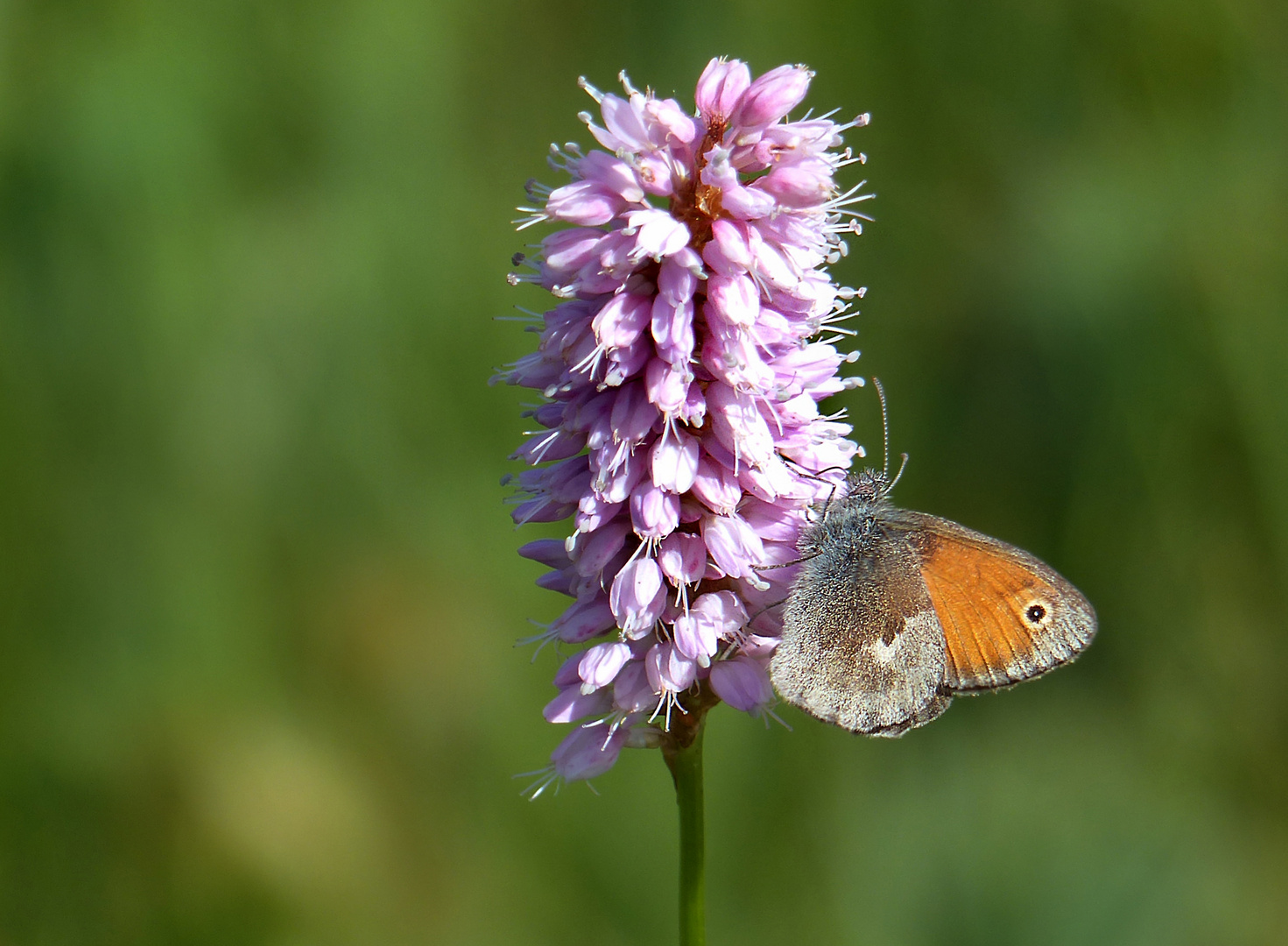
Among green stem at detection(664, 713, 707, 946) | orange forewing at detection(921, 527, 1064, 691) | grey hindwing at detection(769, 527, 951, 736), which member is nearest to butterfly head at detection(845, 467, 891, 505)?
grey hindwing at detection(769, 527, 951, 736)

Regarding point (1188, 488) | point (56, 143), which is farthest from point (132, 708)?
point (1188, 488)

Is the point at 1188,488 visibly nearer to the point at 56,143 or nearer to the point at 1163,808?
the point at 1163,808

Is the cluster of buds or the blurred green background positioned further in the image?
the blurred green background

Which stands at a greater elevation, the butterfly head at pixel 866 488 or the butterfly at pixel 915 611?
the butterfly head at pixel 866 488

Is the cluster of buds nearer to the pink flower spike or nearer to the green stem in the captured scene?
the pink flower spike

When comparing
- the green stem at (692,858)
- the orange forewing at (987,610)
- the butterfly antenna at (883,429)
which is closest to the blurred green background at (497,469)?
the butterfly antenna at (883,429)

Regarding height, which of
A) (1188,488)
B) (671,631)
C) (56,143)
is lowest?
(1188,488)

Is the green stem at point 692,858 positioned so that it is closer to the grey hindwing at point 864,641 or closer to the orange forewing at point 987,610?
the grey hindwing at point 864,641
